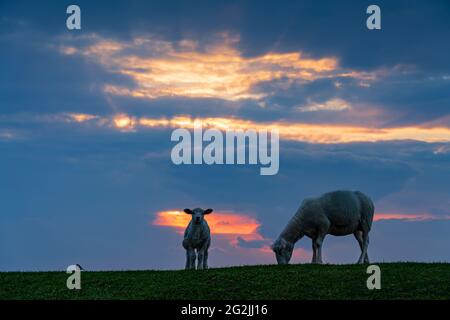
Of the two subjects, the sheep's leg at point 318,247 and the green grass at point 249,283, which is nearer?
the green grass at point 249,283

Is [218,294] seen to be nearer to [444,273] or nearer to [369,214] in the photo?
[444,273]

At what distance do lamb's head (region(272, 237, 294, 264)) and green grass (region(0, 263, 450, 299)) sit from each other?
5502mm

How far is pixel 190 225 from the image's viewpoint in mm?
33656

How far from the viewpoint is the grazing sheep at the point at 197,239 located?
33.3 metres

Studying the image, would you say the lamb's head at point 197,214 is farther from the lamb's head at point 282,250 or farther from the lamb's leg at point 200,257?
the lamb's head at point 282,250

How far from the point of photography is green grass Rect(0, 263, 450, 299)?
24.8m

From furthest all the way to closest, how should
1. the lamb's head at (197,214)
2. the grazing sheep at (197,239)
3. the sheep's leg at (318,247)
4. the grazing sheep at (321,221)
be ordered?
1. the grazing sheep at (321,221)
2. the sheep's leg at (318,247)
3. the grazing sheep at (197,239)
4. the lamb's head at (197,214)

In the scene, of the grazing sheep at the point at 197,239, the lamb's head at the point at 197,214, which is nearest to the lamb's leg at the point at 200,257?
the grazing sheep at the point at 197,239

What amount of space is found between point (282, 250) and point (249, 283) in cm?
922

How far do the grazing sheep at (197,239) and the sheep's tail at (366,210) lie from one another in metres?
7.24

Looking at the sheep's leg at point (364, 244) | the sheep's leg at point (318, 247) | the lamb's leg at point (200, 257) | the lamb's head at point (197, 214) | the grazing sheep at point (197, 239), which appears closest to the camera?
the lamb's head at point (197, 214)

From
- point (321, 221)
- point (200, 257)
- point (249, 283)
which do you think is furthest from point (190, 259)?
point (249, 283)

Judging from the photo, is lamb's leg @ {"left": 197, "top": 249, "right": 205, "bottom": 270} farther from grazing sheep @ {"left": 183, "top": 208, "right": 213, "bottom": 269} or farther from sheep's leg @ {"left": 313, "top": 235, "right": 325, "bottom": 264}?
sheep's leg @ {"left": 313, "top": 235, "right": 325, "bottom": 264}

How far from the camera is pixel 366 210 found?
119 feet
